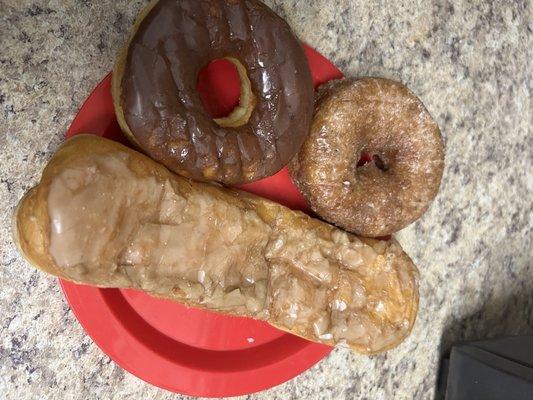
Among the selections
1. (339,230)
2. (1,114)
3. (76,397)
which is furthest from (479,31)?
(76,397)

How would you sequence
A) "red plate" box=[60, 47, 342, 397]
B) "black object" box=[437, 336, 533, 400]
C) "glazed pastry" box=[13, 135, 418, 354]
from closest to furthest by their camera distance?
"glazed pastry" box=[13, 135, 418, 354] < "red plate" box=[60, 47, 342, 397] < "black object" box=[437, 336, 533, 400]

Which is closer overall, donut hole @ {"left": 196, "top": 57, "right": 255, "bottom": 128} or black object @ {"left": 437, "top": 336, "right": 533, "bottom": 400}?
donut hole @ {"left": 196, "top": 57, "right": 255, "bottom": 128}

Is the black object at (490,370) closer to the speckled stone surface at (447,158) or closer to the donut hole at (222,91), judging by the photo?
the speckled stone surface at (447,158)

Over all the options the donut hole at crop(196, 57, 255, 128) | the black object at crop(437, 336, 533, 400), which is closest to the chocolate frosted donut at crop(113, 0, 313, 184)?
the donut hole at crop(196, 57, 255, 128)

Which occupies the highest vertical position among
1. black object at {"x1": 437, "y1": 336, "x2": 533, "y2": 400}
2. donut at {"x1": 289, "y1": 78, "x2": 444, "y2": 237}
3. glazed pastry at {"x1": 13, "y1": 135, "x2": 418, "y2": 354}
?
donut at {"x1": 289, "y1": 78, "x2": 444, "y2": 237}

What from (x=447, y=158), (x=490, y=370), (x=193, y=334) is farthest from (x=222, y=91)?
(x=490, y=370)

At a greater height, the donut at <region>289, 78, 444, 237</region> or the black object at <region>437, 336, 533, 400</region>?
the donut at <region>289, 78, 444, 237</region>

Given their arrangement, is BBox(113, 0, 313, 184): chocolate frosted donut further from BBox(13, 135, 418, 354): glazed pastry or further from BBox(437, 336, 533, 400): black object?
BBox(437, 336, 533, 400): black object
